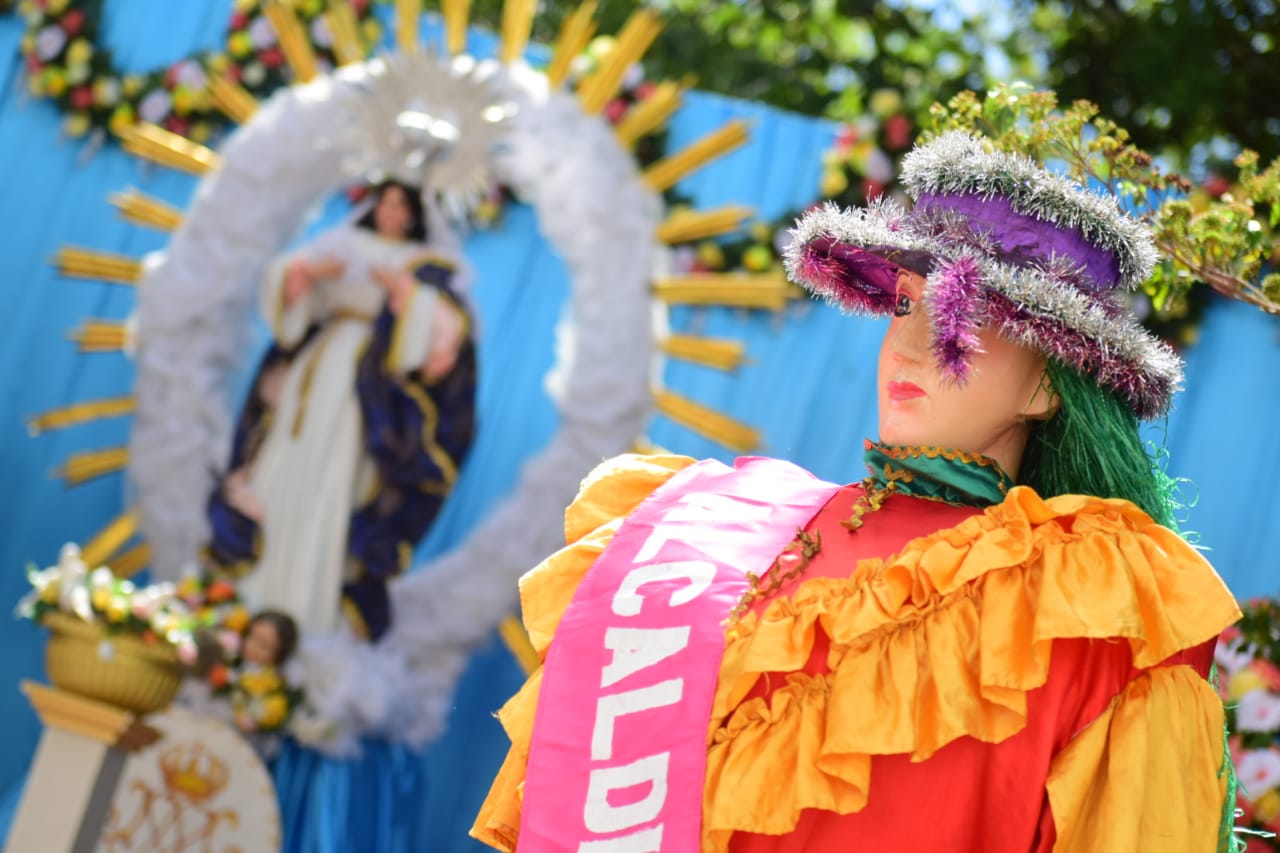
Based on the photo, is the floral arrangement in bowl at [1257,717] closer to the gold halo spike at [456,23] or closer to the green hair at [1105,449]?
the green hair at [1105,449]

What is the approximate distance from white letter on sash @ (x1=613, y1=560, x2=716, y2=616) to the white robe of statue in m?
2.87

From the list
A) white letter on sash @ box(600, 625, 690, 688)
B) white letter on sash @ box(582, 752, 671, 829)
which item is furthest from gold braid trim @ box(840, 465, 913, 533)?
white letter on sash @ box(582, 752, 671, 829)

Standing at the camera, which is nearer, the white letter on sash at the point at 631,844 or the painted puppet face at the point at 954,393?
the white letter on sash at the point at 631,844

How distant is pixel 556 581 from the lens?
5.90ft

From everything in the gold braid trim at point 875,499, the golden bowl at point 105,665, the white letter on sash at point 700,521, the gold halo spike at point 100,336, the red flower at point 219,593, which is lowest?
the golden bowl at point 105,665

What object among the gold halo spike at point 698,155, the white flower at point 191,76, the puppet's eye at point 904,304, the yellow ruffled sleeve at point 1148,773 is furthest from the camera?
the white flower at point 191,76

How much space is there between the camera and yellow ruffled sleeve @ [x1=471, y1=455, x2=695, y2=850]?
1.71 m

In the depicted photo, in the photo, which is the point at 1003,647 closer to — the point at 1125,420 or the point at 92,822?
the point at 1125,420

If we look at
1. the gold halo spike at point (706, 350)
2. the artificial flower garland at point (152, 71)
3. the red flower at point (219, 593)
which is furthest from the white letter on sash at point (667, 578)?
the artificial flower garland at point (152, 71)

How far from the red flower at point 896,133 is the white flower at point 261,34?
6.66ft

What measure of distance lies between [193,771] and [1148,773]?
2940mm

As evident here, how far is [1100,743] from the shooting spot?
149 centimetres

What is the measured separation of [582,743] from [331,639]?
2888 millimetres

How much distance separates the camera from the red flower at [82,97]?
5289 millimetres
